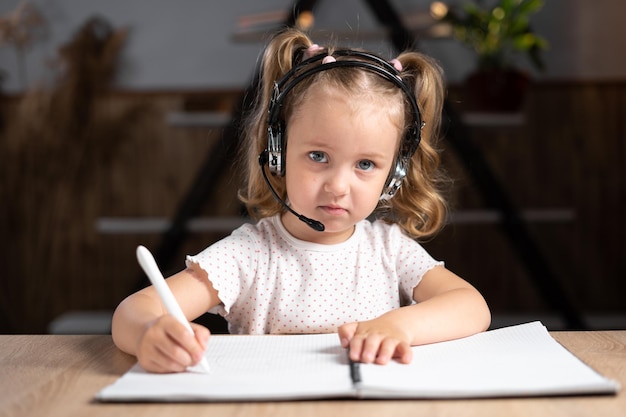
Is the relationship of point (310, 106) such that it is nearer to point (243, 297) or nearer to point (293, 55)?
point (293, 55)

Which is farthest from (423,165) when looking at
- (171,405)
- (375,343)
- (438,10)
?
(438,10)

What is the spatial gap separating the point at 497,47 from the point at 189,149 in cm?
143

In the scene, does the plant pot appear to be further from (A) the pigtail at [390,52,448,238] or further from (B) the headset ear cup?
(B) the headset ear cup

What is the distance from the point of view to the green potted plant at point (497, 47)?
10.9 feet

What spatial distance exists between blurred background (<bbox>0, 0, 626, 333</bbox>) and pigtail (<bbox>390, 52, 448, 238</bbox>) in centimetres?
238

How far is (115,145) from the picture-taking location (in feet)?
12.1

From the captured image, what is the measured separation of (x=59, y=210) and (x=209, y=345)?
10.1ft

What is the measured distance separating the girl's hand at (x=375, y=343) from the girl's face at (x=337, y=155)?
0.23m

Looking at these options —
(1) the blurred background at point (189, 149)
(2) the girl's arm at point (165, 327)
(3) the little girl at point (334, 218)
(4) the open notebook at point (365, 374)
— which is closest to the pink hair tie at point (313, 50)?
(3) the little girl at point (334, 218)

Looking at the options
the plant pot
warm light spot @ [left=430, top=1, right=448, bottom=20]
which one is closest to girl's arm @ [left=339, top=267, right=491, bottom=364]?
the plant pot

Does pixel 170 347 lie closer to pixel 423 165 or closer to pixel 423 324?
pixel 423 324

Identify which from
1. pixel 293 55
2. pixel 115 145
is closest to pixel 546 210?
pixel 115 145

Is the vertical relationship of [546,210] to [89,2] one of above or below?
below

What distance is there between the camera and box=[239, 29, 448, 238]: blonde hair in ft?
3.78
